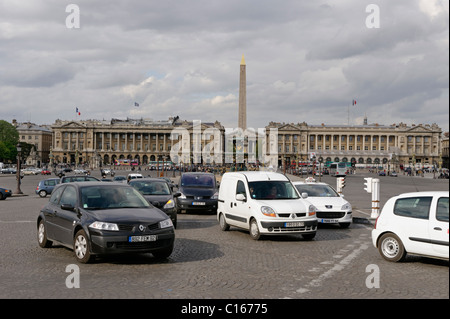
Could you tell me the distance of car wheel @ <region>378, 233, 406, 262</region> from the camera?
10016 millimetres

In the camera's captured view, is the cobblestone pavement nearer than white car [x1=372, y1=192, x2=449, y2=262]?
Yes

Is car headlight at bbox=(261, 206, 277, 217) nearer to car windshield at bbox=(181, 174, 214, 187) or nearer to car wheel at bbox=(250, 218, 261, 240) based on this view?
car wheel at bbox=(250, 218, 261, 240)

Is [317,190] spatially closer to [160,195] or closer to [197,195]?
[197,195]

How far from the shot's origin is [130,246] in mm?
9695

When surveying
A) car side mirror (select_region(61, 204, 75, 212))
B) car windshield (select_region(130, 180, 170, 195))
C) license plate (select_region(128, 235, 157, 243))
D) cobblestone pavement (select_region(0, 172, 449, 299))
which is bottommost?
cobblestone pavement (select_region(0, 172, 449, 299))

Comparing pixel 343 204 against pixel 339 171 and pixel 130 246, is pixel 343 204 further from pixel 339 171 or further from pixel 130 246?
pixel 339 171

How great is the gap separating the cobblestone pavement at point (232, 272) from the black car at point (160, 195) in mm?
2656

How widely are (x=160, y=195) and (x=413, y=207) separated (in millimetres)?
9046

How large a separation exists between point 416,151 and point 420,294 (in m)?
173

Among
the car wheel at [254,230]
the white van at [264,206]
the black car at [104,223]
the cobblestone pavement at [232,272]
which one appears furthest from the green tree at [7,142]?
the black car at [104,223]

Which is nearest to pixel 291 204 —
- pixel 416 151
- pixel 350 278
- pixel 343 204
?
pixel 343 204

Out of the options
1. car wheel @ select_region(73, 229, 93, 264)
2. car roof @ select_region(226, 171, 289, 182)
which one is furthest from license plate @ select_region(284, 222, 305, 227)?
car wheel @ select_region(73, 229, 93, 264)

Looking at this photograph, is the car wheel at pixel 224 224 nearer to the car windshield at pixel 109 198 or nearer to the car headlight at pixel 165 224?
the car windshield at pixel 109 198

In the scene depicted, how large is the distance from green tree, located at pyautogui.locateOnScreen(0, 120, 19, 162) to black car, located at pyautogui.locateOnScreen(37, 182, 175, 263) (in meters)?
138
